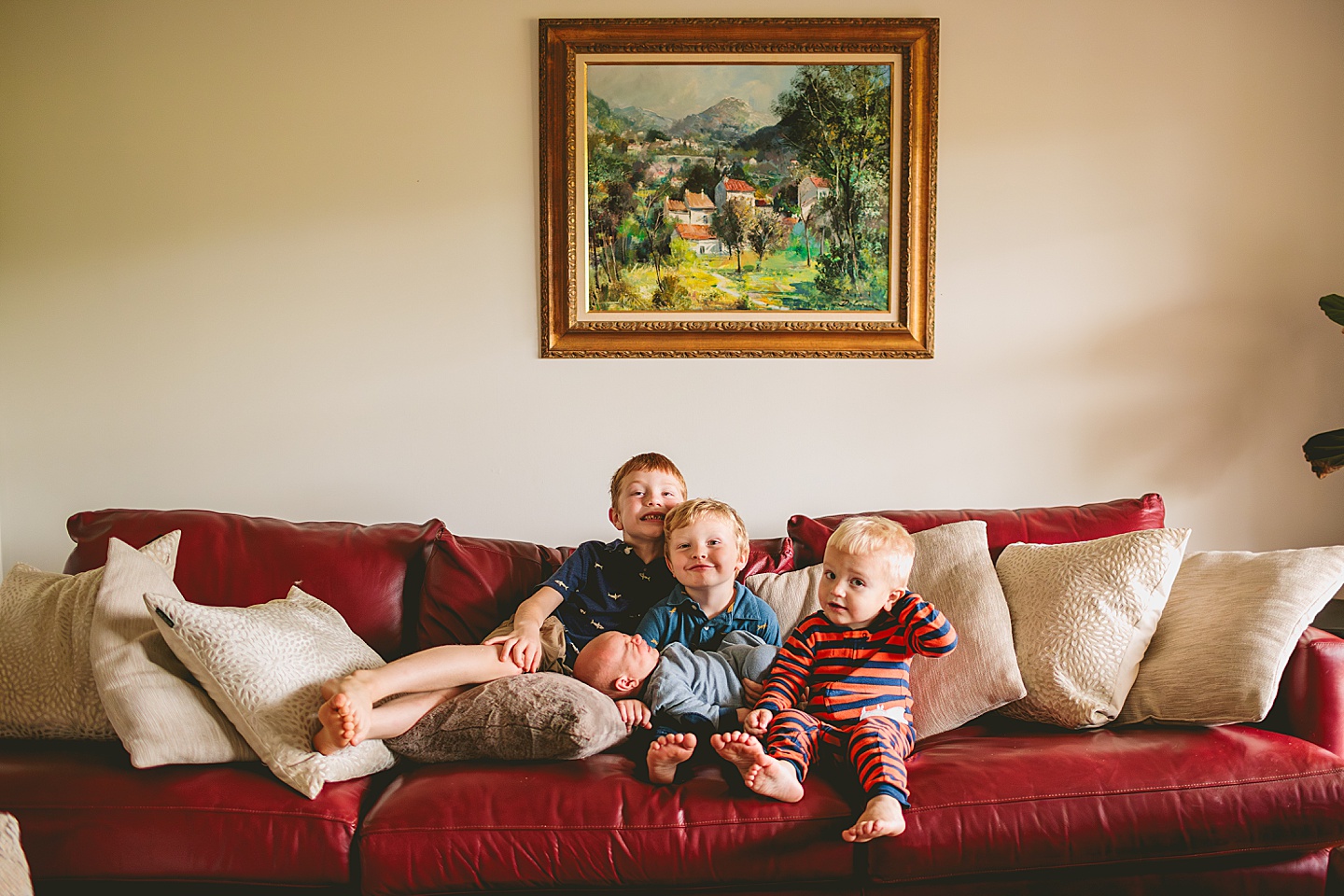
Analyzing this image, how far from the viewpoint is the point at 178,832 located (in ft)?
4.95

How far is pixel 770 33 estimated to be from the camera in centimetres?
257

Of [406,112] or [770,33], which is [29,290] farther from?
[770,33]

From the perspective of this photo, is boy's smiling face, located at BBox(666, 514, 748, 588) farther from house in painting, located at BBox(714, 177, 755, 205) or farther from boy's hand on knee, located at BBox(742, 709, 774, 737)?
house in painting, located at BBox(714, 177, 755, 205)

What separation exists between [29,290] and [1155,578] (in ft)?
10.2

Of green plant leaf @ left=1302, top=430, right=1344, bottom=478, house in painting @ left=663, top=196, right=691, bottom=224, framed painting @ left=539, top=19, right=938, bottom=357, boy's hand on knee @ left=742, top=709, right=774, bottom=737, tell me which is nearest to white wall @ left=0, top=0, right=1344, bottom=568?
framed painting @ left=539, top=19, right=938, bottom=357

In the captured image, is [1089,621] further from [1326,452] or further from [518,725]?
[518,725]

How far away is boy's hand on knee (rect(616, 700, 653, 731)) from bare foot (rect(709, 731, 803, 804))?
0.27 metres

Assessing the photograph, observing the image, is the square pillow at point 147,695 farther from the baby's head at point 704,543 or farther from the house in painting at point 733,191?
the house in painting at point 733,191

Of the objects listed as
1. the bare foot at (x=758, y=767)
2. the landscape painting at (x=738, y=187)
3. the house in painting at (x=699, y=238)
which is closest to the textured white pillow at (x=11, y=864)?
the bare foot at (x=758, y=767)

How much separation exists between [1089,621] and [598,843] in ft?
3.70

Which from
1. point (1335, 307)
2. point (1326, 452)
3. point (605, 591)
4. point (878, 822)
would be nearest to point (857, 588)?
point (878, 822)

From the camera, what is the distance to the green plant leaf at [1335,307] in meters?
2.37

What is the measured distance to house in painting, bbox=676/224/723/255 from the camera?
8.62 feet

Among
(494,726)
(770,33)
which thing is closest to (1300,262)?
(770,33)
